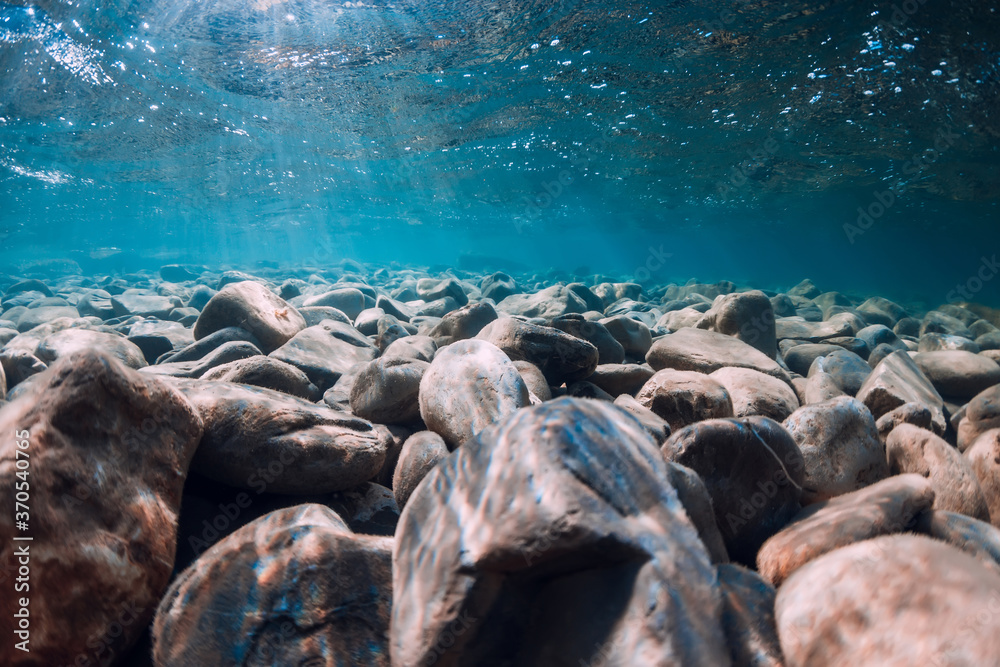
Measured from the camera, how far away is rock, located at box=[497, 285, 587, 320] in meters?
10.3

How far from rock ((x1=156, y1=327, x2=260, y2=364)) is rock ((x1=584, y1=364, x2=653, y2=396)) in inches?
153

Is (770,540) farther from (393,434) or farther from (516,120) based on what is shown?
(516,120)

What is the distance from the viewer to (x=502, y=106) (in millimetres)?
18188

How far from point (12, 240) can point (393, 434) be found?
7739 cm

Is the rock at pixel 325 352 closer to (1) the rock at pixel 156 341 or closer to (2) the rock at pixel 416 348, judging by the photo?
(2) the rock at pixel 416 348

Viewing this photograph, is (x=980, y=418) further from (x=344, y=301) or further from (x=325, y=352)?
(x=344, y=301)

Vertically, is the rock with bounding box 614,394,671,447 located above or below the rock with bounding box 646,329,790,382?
above

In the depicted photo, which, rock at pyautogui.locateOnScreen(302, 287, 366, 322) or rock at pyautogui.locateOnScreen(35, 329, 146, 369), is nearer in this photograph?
rock at pyautogui.locateOnScreen(35, 329, 146, 369)

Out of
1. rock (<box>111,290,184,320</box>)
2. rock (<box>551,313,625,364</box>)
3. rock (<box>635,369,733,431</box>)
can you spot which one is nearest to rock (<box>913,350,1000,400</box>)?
rock (<box>551,313,625,364</box>)

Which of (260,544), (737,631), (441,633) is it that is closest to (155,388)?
(260,544)

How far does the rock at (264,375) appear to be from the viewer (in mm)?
3523

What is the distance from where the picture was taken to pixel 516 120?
64.4 ft

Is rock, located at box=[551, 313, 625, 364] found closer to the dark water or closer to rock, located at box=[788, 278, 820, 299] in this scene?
the dark water

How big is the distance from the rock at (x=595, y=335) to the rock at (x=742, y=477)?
2643 millimetres
